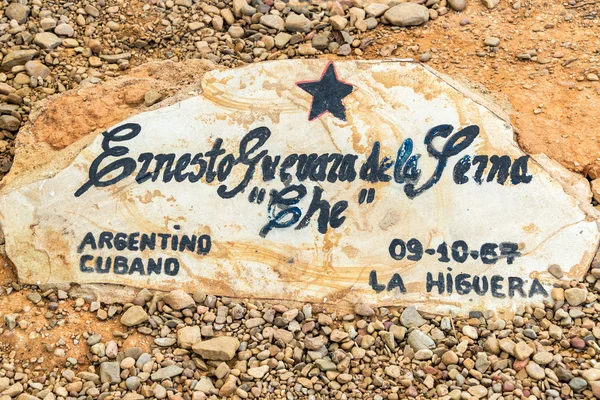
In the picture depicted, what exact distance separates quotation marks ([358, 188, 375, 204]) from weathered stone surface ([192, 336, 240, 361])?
111 cm

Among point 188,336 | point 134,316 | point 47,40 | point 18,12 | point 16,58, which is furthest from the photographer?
point 18,12

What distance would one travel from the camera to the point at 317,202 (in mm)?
4973

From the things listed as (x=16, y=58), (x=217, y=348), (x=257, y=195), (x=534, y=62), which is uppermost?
(x=534, y=62)

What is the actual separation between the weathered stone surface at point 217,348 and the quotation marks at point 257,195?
88cm

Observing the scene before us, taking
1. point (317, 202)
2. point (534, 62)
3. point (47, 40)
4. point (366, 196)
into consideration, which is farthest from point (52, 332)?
point (534, 62)

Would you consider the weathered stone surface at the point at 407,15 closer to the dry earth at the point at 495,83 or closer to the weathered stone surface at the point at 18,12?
the dry earth at the point at 495,83

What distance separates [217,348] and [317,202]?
3.49 feet

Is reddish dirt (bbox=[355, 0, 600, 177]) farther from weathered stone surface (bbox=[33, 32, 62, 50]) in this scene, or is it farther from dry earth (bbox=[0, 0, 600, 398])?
weathered stone surface (bbox=[33, 32, 62, 50])

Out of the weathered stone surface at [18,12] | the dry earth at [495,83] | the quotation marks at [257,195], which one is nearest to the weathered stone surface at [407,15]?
the dry earth at [495,83]

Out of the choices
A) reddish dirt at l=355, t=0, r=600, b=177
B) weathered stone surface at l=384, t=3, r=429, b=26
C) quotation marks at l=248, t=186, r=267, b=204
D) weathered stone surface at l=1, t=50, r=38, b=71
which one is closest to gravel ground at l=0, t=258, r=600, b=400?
quotation marks at l=248, t=186, r=267, b=204

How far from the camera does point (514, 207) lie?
192 inches

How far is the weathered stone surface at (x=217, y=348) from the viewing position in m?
4.45

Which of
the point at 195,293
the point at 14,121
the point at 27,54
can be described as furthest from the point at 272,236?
the point at 27,54

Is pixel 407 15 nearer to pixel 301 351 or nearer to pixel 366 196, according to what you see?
pixel 366 196
